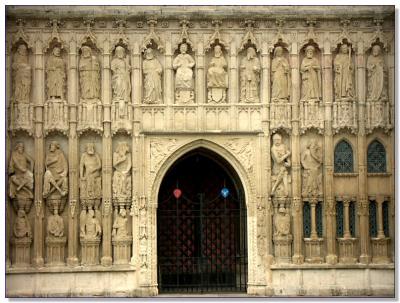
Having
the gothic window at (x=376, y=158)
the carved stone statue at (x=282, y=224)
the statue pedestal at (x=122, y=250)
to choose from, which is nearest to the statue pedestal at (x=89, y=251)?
the statue pedestal at (x=122, y=250)

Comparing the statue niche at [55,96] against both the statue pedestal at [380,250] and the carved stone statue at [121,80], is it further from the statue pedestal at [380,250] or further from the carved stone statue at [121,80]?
the statue pedestal at [380,250]

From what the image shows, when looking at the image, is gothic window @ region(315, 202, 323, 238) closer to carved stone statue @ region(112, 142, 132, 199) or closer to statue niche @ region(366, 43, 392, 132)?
statue niche @ region(366, 43, 392, 132)

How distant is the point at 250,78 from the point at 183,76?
152 centimetres

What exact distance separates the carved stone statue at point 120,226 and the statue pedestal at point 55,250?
44.7 inches

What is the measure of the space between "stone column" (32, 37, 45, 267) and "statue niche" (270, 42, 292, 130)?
5203 millimetres

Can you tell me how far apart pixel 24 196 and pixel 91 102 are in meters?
2.57

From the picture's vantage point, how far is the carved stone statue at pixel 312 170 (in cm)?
1842

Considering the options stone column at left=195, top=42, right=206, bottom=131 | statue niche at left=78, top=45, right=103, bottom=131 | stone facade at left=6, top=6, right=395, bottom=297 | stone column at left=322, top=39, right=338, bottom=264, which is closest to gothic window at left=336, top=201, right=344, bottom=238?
stone facade at left=6, top=6, right=395, bottom=297

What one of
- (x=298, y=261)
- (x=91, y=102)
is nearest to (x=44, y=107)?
(x=91, y=102)

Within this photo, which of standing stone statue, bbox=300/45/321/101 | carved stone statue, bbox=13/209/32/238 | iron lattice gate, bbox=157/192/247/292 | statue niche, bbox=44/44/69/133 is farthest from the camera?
iron lattice gate, bbox=157/192/247/292

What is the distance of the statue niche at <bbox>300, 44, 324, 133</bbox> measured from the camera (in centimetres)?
1853

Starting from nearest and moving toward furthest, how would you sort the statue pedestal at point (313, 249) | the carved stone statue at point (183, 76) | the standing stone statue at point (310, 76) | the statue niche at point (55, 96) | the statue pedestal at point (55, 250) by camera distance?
the statue pedestal at point (55, 250)
the statue niche at point (55, 96)
the statue pedestal at point (313, 249)
the carved stone statue at point (183, 76)
the standing stone statue at point (310, 76)

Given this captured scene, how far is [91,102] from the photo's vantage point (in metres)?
18.4

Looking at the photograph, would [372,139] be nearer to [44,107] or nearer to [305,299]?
[305,299]
